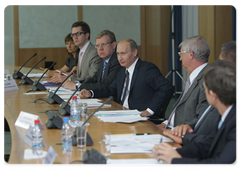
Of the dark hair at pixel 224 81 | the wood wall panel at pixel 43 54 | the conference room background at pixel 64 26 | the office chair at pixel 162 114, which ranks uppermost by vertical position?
the conference room background at pixel 64 26

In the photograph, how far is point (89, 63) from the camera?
5023 mm

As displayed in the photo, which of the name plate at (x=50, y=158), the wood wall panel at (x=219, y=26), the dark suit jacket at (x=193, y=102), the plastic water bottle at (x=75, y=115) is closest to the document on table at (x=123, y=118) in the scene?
the plastic water bottle at (x=75, y=115)

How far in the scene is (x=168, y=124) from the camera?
9.75ft

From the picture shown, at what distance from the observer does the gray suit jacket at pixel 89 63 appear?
4907 millimetres

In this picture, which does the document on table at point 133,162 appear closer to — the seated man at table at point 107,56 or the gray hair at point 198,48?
the gray hair at point 198,48


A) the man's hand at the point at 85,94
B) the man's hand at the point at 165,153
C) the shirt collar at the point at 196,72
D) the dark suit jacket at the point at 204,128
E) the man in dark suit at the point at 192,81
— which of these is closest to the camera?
the man's hand at the point at 165,153

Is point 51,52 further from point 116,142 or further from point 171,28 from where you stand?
point 116,142

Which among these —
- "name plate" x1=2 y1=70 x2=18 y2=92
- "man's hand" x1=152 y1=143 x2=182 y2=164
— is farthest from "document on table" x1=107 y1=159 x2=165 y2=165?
"name plate" x1=2 y1=70 x2=18 y2=92

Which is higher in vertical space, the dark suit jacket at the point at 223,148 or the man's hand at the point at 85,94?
the man's hand at the point at 85,94

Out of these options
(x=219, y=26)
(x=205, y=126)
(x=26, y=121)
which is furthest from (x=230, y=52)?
(x=219, y=26)

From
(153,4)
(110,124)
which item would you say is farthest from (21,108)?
(153,4)

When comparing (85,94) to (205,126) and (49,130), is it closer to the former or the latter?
(49,130)

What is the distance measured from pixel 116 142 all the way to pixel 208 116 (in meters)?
0.61

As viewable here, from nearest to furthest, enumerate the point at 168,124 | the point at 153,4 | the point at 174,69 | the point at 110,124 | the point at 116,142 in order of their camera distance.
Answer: the point at 116,142, the point at 110,124, the point at 168,124, the point at 174,69, the point at 153,4
